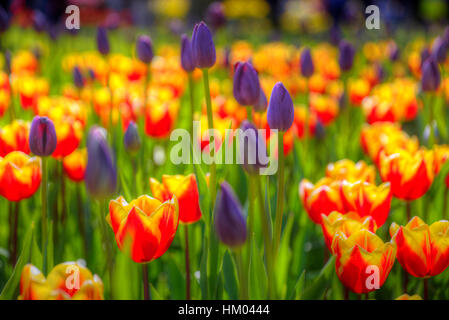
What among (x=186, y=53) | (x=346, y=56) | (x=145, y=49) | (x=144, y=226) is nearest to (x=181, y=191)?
(x=144, y=226)

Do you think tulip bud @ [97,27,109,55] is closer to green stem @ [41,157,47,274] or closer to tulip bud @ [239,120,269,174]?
green stem @ [41,157,47,274]

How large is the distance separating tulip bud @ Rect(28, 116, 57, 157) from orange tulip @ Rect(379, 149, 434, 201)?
653mm

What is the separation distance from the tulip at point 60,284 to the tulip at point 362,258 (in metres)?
0.37

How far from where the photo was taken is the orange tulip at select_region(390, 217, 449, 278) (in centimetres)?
77

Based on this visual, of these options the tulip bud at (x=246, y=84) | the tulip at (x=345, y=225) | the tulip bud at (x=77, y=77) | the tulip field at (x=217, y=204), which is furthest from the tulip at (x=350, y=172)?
the tulip bud at (x=77, y=77)

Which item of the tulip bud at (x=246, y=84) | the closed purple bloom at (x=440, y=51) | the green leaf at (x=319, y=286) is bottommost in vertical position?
the green leaf at (x=319, y=286)

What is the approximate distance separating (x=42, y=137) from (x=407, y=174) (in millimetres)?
689

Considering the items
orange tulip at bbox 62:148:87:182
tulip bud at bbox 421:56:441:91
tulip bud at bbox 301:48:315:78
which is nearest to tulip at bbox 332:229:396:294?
tulip bud at bbox 421:56:441:91

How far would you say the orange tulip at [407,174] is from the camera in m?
0.96

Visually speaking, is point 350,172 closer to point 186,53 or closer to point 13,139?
point 186,53

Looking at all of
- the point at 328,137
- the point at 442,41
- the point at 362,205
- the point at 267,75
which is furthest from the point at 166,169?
the point at 267,75

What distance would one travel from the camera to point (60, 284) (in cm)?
68

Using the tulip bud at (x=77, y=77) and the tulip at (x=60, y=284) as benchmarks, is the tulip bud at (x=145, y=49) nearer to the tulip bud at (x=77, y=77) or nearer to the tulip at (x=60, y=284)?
the tulip bud at (x=77, y=77)

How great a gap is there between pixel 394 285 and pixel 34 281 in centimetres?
73
